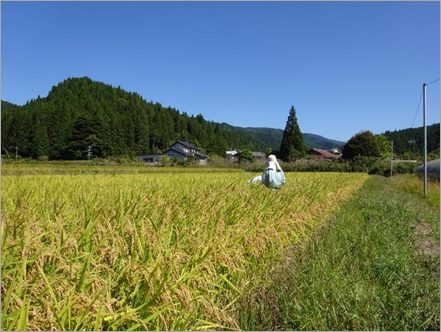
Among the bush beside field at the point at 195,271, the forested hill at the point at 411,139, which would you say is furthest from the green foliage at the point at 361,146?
the bush beside field at the point at 195,271

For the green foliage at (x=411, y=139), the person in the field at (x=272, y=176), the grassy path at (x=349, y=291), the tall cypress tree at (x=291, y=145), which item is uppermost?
the green foliage at (x=411, y=139)

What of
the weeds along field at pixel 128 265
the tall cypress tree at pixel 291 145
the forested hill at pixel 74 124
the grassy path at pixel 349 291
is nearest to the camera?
the weeds along field at pixel 128 265

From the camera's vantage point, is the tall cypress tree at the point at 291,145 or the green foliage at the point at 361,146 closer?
the tall cypress tree at the point at 291,145

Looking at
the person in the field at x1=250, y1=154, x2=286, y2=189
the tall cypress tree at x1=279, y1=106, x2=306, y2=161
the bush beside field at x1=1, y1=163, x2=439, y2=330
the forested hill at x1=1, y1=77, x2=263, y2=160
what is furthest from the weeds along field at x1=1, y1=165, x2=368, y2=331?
the tall cypress tree at x1=279, y1=106, x2=306, y2=161

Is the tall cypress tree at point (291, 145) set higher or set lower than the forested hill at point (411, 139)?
lower

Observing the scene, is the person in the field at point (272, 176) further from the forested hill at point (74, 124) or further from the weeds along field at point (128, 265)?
the forested hill at point (74, 124)

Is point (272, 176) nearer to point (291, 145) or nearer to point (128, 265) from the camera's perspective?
point (128, 265)

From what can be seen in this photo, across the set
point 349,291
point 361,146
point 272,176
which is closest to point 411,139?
point 361,146

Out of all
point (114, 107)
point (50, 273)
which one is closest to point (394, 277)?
point (50, 273)

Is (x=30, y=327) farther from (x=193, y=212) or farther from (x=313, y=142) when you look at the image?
(x=313, y=142)

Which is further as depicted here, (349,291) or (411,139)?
(411,139)

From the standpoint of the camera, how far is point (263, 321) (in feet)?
8.63

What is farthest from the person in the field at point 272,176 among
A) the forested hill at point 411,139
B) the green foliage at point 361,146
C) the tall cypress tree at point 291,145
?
the forested hill at point 411,139

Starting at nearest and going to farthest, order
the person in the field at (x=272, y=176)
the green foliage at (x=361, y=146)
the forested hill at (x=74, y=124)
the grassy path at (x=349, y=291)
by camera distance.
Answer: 1. the grassy path at (x=349, y=291)
2. the person in the field at (x=272, y=176)
3. the forested hill at (x=74, y=124)
4. the green foliage at (x=361, y=146)
